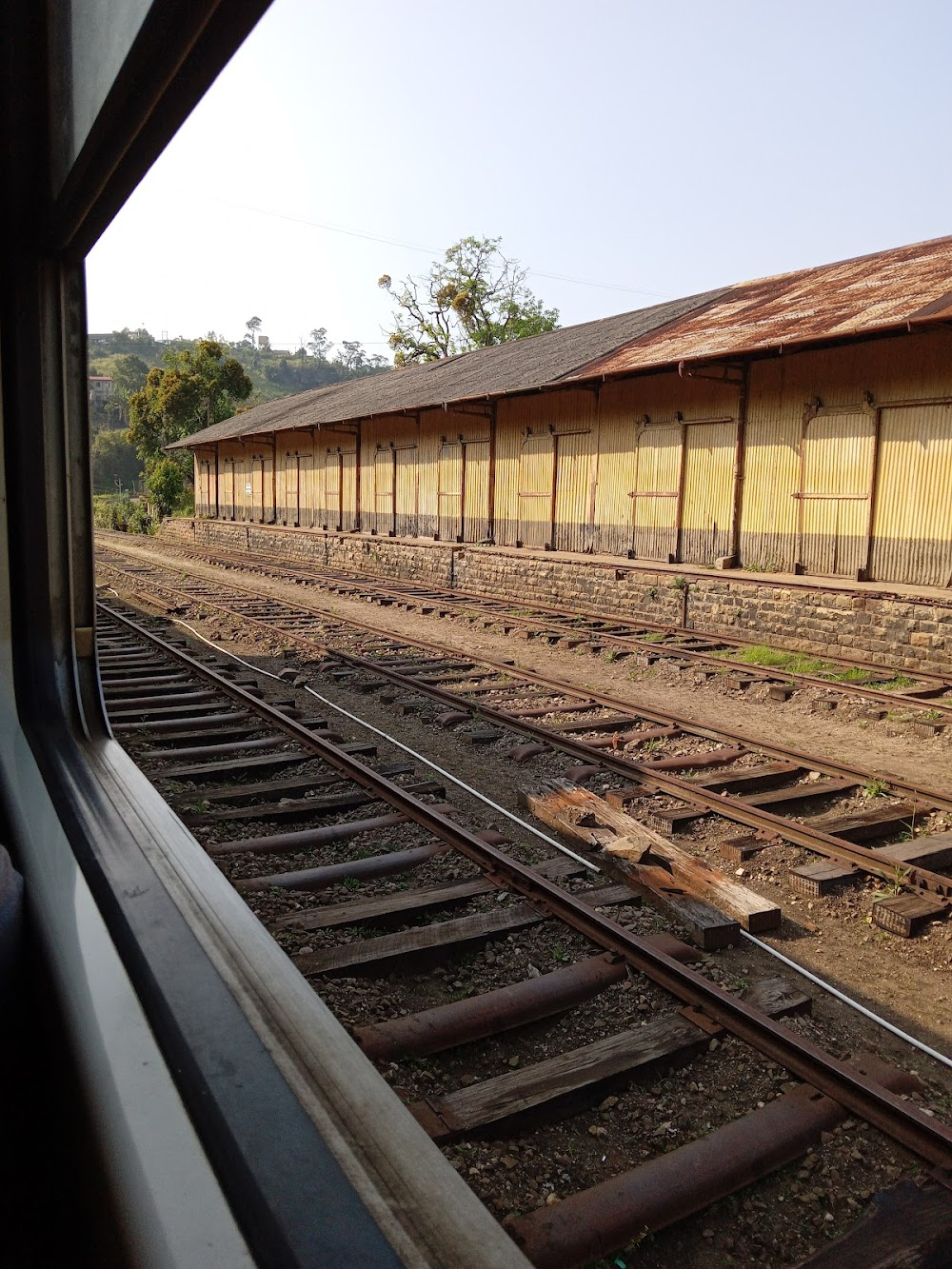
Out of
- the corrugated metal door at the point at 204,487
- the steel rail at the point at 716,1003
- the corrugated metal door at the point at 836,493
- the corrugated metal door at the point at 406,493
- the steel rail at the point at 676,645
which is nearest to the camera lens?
the steel rail at the point at 716,1003

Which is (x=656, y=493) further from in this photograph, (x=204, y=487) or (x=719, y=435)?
(x=204, y=487)

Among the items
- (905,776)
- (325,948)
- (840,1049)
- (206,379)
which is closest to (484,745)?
(905,776)

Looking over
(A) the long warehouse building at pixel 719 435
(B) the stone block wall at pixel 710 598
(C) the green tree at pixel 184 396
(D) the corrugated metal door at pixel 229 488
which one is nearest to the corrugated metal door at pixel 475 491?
(A) the long warehouse building at pixel 719 435

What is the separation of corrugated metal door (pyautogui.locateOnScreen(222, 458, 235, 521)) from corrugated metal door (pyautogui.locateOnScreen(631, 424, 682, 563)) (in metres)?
24.2

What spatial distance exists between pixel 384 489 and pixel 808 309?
43.8 ft

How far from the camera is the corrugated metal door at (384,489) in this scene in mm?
24750

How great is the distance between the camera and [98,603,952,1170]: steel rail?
2684 millimetres

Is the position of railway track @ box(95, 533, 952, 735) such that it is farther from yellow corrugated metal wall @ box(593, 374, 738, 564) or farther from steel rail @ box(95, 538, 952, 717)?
yellow corrugated metal wall @ box(593, 374, 738, 564)

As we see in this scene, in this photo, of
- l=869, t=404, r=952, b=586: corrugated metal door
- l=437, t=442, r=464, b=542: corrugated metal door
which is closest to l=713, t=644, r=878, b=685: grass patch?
l=869, t=404, r=952, b=586: corrugated metal door

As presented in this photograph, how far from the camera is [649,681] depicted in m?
9.87

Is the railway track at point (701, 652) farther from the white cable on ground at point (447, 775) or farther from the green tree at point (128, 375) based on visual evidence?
the green tree at point (128, 375)

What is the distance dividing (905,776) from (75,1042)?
240 inches

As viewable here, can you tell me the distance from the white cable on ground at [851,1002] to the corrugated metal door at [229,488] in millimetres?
35519

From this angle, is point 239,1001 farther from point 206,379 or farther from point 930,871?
point 206,379
